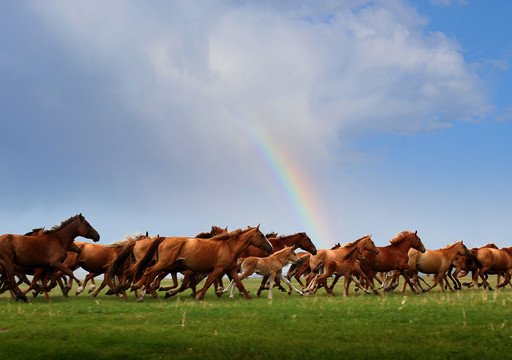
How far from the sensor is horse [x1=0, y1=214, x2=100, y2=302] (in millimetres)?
16078

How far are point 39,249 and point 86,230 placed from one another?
2044 millimetres

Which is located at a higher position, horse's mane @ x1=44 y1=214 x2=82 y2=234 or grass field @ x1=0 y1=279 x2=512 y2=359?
horse's mane @ x1=44 y1=214 x2=82 y2=234

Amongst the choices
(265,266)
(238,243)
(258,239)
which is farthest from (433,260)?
(238,243)

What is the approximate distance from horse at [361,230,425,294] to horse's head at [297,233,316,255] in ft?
9.00

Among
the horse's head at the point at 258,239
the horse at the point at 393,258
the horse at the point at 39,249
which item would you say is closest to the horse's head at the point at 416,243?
the horse at the point at 393,258

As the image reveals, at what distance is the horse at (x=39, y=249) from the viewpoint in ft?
52.7

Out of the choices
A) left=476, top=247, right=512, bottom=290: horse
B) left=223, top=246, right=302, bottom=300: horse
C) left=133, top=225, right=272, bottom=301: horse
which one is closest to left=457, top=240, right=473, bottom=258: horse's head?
left=476, top=247, right=512, bottom=290: horse

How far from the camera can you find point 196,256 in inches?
650

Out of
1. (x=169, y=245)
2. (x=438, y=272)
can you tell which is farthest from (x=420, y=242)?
(x=169, y=245)

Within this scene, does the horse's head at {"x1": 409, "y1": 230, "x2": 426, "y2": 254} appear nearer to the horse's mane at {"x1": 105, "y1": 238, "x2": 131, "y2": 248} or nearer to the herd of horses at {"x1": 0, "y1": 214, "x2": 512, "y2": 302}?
the herd of horses at {"x1": 0, "y1": 214, "x2": 512, "y2": 302}

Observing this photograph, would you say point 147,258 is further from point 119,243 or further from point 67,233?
point 119,243

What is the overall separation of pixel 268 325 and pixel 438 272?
14921 mm

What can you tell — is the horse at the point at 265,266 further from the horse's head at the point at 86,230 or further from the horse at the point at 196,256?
the horse's head at the point at 86,230

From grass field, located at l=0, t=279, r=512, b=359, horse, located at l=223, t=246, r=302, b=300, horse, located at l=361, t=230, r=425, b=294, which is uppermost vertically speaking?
horse, located at l=361, t=230, r=425, b=294
